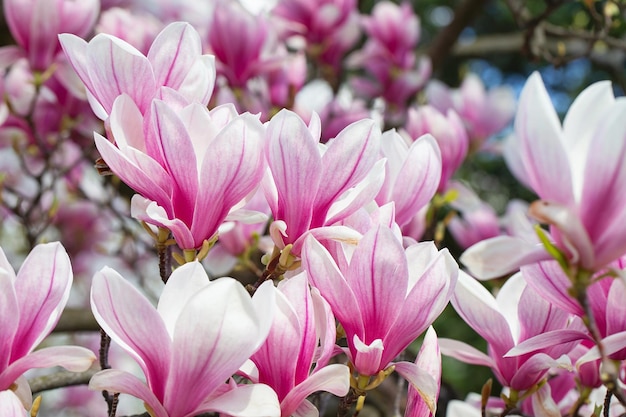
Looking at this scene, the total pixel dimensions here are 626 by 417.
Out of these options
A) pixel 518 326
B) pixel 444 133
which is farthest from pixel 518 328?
pixel 444 133

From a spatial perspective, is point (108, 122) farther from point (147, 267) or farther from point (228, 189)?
point (147, 267)

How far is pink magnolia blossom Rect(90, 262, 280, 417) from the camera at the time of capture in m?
0.58

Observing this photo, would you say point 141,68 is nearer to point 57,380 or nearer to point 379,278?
point 379,278

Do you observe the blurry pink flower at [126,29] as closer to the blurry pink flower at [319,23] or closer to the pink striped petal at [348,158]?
the blurry pink flower at [319,23]

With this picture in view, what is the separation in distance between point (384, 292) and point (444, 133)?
2.98 feet

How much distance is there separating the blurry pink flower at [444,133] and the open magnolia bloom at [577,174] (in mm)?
915

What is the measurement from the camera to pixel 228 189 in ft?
2.38

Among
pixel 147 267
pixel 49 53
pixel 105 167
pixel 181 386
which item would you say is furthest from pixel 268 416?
pixel 147 267

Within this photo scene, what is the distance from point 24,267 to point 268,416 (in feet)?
0.90

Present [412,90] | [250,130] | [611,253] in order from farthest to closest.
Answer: [412,90] → [250,130] → [611,253]

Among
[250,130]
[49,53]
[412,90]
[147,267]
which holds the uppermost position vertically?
[250,130]

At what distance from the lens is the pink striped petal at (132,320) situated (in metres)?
0.60

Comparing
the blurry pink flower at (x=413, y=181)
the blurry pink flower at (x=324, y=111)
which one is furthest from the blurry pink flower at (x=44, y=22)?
the blurry pink flower at (x=413, y=181)

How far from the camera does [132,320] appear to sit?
0.60m
